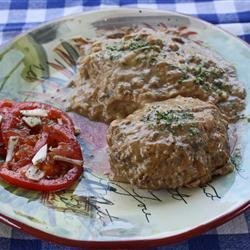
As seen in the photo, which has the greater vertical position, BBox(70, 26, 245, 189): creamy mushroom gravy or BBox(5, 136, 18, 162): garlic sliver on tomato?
BBox(70, 26, 245, 189): creamy mushroom gravy

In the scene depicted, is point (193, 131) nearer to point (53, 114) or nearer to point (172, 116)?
point (172, 116)

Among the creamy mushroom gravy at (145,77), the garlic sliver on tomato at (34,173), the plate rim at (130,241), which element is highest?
the creamy mushroom gravy at (145,77)

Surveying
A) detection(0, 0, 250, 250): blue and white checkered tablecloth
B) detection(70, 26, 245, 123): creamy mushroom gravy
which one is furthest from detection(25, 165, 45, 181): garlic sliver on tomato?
detection(0, 0, 250, 250): blue and white checkered tablecloth

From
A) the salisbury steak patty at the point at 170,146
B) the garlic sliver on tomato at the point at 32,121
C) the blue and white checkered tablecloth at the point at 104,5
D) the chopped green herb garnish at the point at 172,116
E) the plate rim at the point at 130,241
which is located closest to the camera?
the plate rim at the point at 130,241

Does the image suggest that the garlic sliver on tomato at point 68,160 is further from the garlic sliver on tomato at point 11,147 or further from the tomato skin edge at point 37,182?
the garlic sliver on tomato at point 11,147

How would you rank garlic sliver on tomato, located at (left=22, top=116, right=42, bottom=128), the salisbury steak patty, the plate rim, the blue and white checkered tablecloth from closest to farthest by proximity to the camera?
the plate rim, the salisbury steak patty, garlic sliver on tomato, located at (left=22, top=116, right=42, bottom=128), the blue and white checkered tablecloth

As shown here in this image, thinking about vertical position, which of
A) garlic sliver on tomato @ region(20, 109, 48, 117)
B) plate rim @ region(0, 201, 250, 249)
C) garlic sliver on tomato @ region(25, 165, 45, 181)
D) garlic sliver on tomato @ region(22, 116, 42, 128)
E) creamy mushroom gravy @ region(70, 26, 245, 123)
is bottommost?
plate rim @ region(0, 201, 250, 249)

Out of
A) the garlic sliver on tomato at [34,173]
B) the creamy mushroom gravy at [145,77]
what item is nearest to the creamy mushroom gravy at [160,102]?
the creamy mushroom gravy at [145,77]

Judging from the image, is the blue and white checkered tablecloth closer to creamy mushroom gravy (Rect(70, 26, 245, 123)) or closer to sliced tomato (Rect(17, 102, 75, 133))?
creamy mushroom gravy (Rect(70, 26, 245, 123))
